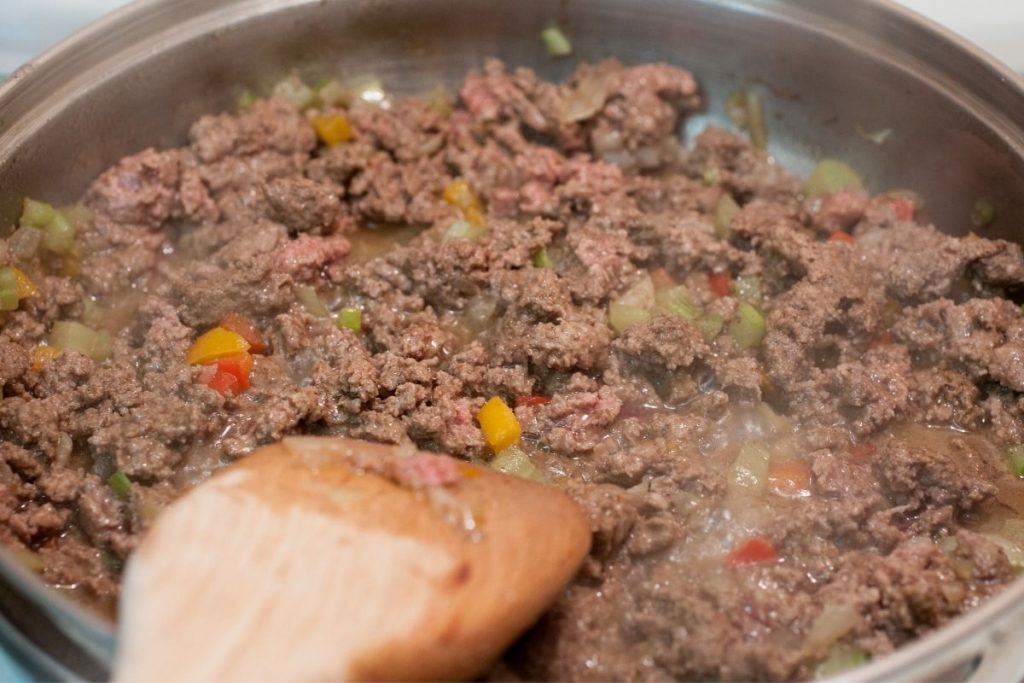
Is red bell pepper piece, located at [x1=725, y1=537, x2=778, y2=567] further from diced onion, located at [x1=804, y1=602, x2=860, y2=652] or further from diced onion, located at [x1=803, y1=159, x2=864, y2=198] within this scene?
diced onion, located at [x1=803, y1=159, x2=864, y2=198]

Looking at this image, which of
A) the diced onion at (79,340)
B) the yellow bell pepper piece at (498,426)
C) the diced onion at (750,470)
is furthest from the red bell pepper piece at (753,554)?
the diced onion at (79,340)

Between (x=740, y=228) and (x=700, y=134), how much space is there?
60 centimetres

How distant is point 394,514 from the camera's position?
88.5 inches

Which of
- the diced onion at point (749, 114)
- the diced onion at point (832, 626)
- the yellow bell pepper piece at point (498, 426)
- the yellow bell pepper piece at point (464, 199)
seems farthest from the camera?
the diced onion at point (749, 114)

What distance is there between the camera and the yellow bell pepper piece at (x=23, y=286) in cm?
306

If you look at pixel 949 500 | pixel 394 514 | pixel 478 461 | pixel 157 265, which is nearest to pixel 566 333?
pixel 478 461

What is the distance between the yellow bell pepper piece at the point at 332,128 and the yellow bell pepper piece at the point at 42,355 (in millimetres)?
1304

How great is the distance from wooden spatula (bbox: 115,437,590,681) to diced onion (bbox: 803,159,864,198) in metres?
1.98

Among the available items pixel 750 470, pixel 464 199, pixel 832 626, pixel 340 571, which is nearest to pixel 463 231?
pixel 464 199

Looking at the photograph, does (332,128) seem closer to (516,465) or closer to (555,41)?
(555,41)

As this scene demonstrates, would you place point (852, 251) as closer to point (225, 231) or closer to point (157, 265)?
point (225, 231)

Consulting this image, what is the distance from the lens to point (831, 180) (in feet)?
12.3

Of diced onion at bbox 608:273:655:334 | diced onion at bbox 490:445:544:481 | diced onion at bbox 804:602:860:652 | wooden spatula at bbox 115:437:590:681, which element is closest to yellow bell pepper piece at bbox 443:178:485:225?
diced onion at bbox 608:273:655:334

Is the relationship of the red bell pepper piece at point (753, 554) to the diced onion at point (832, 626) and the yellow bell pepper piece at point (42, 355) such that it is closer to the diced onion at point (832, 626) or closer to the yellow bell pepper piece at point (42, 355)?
the diced onion at point (832, 626)
